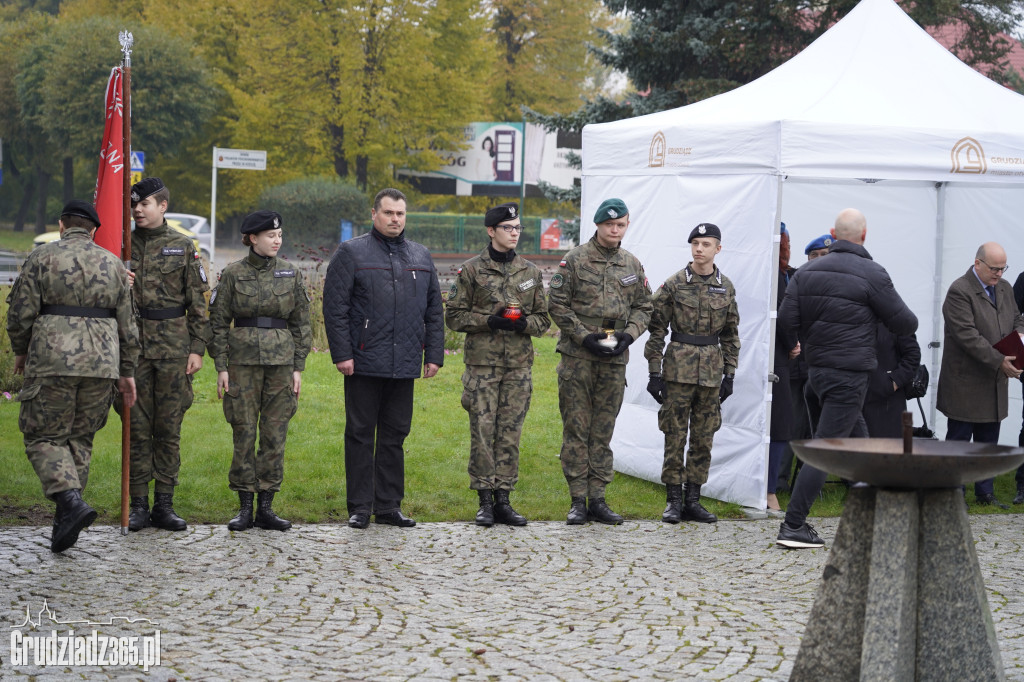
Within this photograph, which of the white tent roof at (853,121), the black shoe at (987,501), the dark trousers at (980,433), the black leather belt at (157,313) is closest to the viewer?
the black leather belt at (157,313)

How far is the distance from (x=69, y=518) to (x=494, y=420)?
9.11 feet

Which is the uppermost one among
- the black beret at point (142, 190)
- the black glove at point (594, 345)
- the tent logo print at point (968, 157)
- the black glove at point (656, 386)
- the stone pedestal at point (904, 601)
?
the tent logo print at point (968, 157)

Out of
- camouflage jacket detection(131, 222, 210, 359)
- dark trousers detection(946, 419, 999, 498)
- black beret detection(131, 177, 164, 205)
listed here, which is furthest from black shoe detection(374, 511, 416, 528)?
dark trousers detection(946, 419, 999, 498)

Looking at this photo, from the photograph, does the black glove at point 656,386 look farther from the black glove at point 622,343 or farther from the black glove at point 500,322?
the black glove at point 500,322

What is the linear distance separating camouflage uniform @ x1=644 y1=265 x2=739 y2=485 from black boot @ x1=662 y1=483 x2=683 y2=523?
0.04m

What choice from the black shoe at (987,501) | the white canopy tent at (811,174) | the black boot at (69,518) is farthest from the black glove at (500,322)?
the black shoe at (987,501)

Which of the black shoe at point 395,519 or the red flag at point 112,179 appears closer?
the red flag at point 112,179

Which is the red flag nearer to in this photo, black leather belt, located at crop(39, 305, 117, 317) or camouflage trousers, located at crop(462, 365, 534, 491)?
black leather belt, located at crop(39, 305, 117, 317)

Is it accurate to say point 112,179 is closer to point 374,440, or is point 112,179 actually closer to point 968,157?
point 374,440

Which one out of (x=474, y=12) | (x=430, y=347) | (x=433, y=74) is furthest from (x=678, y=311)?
(x=474, y=12)

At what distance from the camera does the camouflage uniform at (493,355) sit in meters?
8.01

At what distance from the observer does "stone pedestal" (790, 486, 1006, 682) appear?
4.43 meters

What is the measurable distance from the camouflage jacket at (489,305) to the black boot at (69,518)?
101 inches

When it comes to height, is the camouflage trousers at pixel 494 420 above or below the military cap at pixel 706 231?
below
